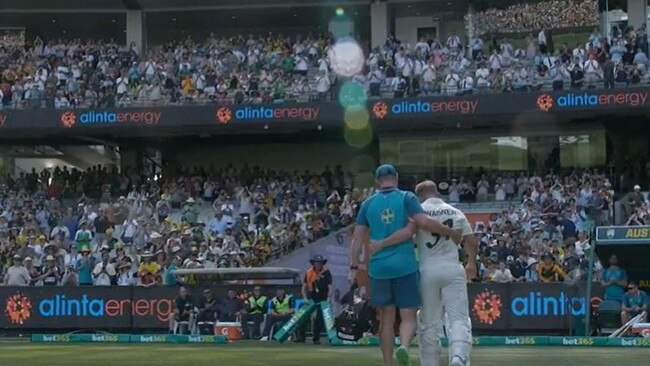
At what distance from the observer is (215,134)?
1622 inches

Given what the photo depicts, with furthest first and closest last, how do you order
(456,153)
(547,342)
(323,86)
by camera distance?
(456,153), (323,86), (547,342)

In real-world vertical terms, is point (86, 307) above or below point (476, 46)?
below

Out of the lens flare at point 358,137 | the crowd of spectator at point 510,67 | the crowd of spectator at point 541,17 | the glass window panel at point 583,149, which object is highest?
the crowd of spectator at point 541,17

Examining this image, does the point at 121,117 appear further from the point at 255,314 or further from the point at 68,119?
the point at 255,314

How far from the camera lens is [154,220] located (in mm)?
33750

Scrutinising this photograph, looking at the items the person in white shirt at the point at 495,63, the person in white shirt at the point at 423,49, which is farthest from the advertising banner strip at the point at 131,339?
the person in white shirt at the point at 423,49

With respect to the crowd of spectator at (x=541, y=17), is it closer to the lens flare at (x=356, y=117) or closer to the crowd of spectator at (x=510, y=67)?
the crowd of spectator at (x=510, y=67)

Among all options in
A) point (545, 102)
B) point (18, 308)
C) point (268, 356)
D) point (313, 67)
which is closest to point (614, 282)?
point (268, 356)

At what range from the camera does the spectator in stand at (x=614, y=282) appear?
71.4ft

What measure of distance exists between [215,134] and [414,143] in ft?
23.2

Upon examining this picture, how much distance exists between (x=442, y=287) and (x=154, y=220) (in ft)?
78.6

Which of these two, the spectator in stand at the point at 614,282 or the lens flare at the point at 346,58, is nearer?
the spectator in stand at the point at 614,282

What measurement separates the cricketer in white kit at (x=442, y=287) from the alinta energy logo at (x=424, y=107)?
24057 mm

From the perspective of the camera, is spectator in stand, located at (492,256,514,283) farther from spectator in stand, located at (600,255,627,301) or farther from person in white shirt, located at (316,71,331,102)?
person in white shirt, located at (316,71,331,102)
